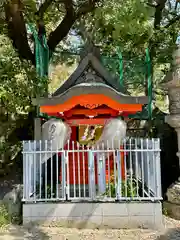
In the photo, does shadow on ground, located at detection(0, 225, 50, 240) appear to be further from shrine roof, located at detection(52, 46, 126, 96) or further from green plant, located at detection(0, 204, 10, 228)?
shrine roof, located at detection(52, 46, 126, 96)

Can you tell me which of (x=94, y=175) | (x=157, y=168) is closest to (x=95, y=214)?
(x=94, y=175)

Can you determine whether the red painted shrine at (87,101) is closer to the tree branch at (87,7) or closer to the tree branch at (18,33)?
the tree branch at (87,7)

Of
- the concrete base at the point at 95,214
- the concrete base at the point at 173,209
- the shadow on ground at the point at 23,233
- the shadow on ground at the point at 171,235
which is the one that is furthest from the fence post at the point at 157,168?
the shadow on ground at the point at 23,233

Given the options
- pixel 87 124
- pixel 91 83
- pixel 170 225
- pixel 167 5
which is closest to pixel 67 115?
pixel 87 124

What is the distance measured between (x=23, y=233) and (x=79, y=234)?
3.26 feet

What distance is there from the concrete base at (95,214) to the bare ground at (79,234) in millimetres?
132

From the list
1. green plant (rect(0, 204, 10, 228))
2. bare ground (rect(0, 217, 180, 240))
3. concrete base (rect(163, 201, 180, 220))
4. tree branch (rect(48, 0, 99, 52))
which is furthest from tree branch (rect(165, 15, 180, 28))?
green plant (rect(0, 204, 10, 228))

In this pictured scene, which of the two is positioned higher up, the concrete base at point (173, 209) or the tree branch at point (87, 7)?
the tree branch at point (87, 7)

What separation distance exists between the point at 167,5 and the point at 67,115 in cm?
693

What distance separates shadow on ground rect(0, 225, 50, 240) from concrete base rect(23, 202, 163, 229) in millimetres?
202

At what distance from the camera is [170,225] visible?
5.89 meters

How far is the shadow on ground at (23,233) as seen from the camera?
5082 mm

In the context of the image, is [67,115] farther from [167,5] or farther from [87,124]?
[167,5]

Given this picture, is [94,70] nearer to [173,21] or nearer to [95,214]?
[95,214]
